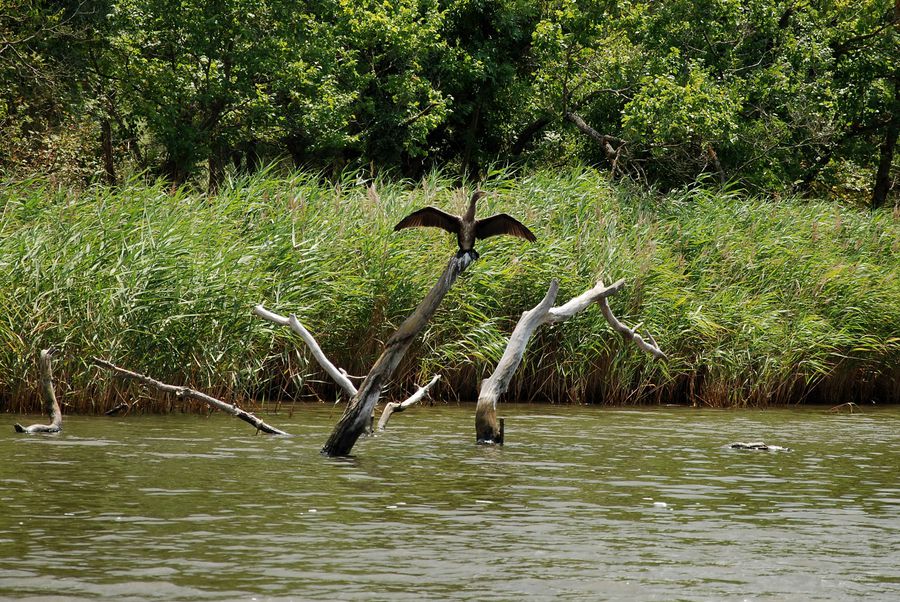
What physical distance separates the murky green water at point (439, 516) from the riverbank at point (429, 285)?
1.26 m

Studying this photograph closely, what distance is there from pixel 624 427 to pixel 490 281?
11.8ft

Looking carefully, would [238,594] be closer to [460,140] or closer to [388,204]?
[388,204]

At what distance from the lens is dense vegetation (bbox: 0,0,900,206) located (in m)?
28.2

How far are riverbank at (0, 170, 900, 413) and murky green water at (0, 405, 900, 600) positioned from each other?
1.26 meters

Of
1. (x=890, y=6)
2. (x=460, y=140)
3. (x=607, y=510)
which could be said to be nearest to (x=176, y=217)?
(x=607, y=510)

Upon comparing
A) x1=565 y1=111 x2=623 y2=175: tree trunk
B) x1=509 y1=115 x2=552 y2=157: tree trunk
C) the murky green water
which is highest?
x1=509 y1=115 x2=552 y2=157: tree trunk

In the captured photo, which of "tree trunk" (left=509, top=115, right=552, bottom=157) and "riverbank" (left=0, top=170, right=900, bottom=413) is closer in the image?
"riverbank" (left=0, top=170, right=900, bottom=413)

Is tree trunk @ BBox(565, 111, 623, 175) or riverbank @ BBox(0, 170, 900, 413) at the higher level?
tree trunk @ BBox(565, 111, 623, 175)

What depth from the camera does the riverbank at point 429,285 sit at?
48.3 ft

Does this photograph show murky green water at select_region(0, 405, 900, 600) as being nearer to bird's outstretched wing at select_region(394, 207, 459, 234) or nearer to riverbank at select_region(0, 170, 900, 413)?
riverbank at select_region(0, 170, 900, 413)

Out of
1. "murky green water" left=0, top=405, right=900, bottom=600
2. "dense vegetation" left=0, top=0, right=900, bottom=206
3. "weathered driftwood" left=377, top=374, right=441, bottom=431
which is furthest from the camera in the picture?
"dense vegetation" left=0, top=0, right=900, bottom=206

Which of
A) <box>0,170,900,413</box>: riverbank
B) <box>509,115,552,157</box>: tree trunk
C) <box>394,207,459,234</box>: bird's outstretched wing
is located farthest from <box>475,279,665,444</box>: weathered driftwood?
<box>509,115,552,157</box>: tree trunk

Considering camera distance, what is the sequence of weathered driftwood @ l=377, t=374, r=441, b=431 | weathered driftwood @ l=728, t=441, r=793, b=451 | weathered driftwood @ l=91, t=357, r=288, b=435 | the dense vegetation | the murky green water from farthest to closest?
the dense vegetation
weathered driftwood @ l=728, t=441, r=793, b=451
weathered driftwood @ l=377, t=374, r=441, b=431
weathered driftwood @ l=91, t=357, r=288, b=435
the murky green water

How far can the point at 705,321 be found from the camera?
18.7m
